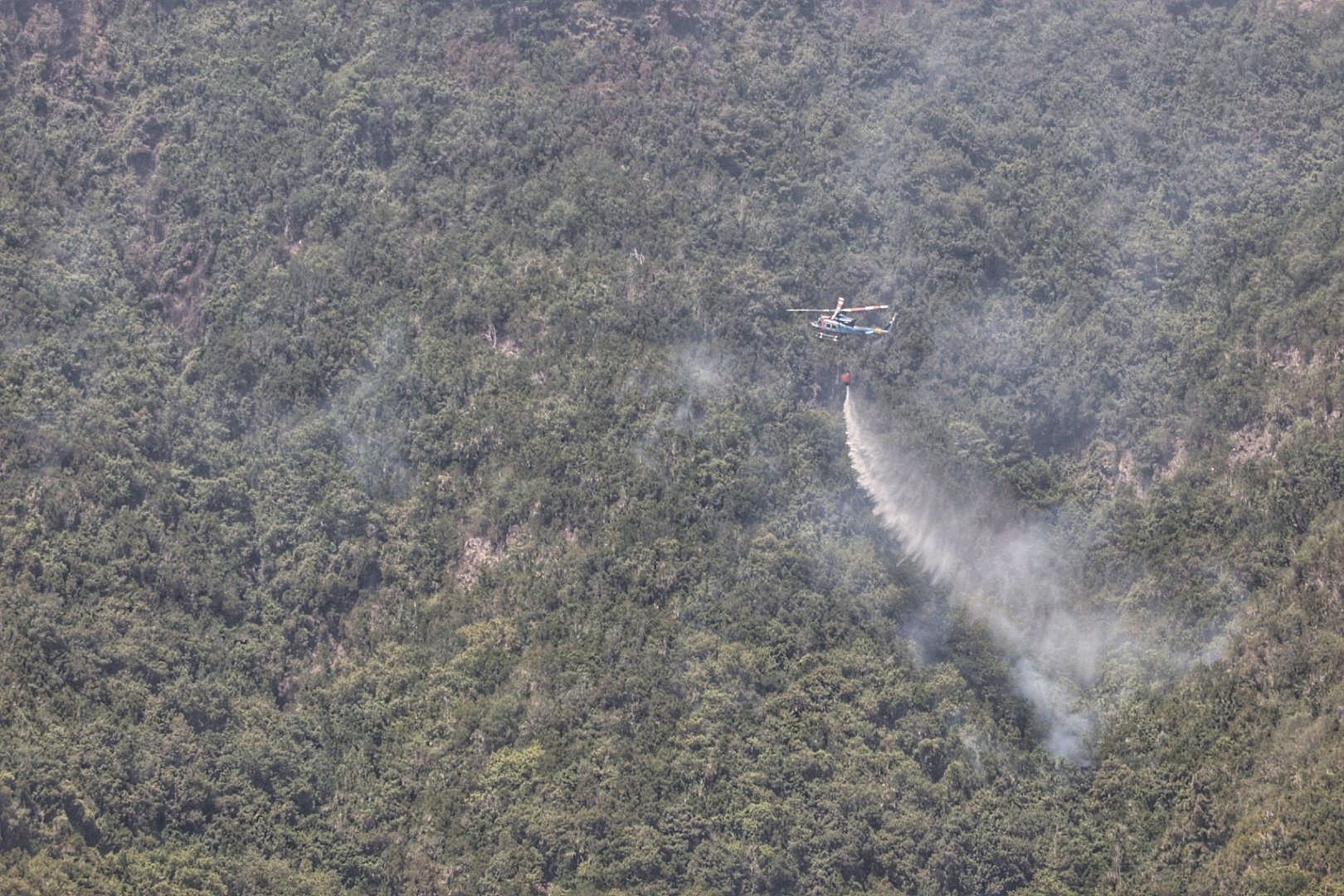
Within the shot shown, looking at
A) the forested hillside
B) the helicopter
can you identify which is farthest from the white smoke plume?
the helicopter

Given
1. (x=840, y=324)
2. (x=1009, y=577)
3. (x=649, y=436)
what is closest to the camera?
(x=1009, y=577)

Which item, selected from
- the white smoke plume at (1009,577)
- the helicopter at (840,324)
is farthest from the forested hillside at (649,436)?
the white smoke plume at (1009,577)

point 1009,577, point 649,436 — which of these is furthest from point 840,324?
point 1009,577

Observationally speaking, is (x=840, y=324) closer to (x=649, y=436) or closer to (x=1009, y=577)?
(x=649, y=436)

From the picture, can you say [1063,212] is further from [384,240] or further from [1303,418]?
[384,240]

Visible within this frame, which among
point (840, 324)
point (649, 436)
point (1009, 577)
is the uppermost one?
point (840, 324)

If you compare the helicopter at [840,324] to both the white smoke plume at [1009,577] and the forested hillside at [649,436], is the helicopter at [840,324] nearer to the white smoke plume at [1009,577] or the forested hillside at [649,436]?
the forested hillside at [649,436]
